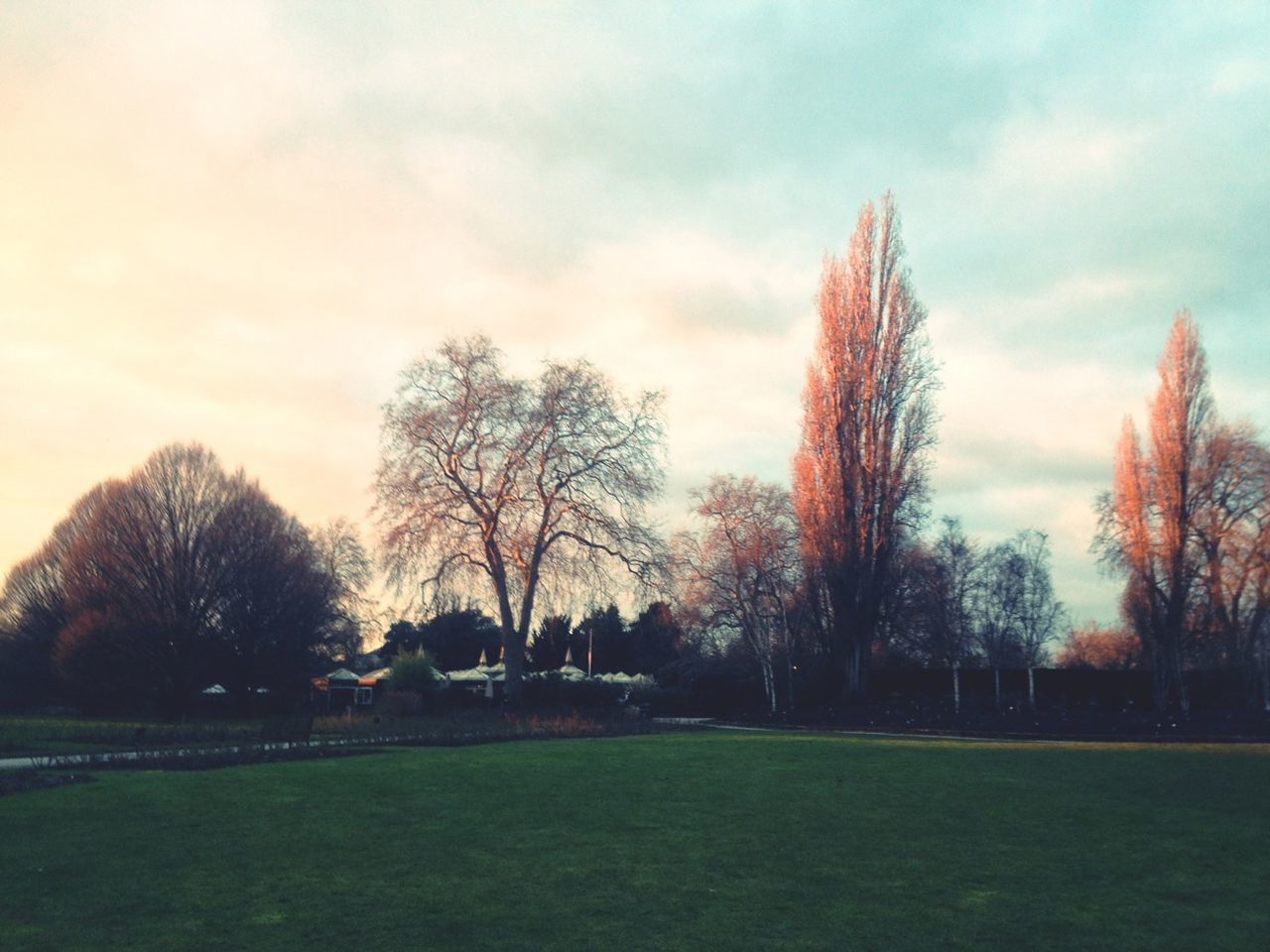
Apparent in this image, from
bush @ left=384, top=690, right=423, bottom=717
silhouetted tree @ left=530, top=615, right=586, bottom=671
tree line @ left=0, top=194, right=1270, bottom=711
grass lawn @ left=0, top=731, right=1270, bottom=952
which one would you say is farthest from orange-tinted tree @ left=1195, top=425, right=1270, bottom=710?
silhouetted tree @ left=530, top=615, right=586, bottom=671

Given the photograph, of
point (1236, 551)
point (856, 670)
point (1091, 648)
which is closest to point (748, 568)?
point (856, 670)

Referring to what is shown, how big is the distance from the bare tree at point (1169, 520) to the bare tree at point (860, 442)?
8.18 m

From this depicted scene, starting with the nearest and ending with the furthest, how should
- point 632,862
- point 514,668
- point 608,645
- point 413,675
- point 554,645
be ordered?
1. point 632,862
2. point 514,668
3. point 413,675
4. point 554,645
5. point 608,645

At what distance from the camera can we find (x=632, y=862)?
7.91 m

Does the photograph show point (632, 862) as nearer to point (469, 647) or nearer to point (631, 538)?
point (631, 538)

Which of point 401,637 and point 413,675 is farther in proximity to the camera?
point 401,637

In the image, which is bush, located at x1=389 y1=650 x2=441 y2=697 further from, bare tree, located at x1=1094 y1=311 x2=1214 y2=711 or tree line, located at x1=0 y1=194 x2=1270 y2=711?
bare tree, located at x1=1094 y1=311 x2=1214 y2=711

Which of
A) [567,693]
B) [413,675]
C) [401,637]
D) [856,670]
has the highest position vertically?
[401,637]

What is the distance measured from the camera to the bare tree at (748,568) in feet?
149

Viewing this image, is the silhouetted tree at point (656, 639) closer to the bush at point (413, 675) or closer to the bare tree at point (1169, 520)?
the bush at point (413, 675)

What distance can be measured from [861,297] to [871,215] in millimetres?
3719

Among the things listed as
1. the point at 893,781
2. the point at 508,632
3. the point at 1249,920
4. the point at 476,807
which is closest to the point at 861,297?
the point at 508,632

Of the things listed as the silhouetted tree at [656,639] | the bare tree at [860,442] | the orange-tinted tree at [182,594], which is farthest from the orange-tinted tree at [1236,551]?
the orange-tinted tree at [182,594]

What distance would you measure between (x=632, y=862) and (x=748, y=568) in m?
38.5
